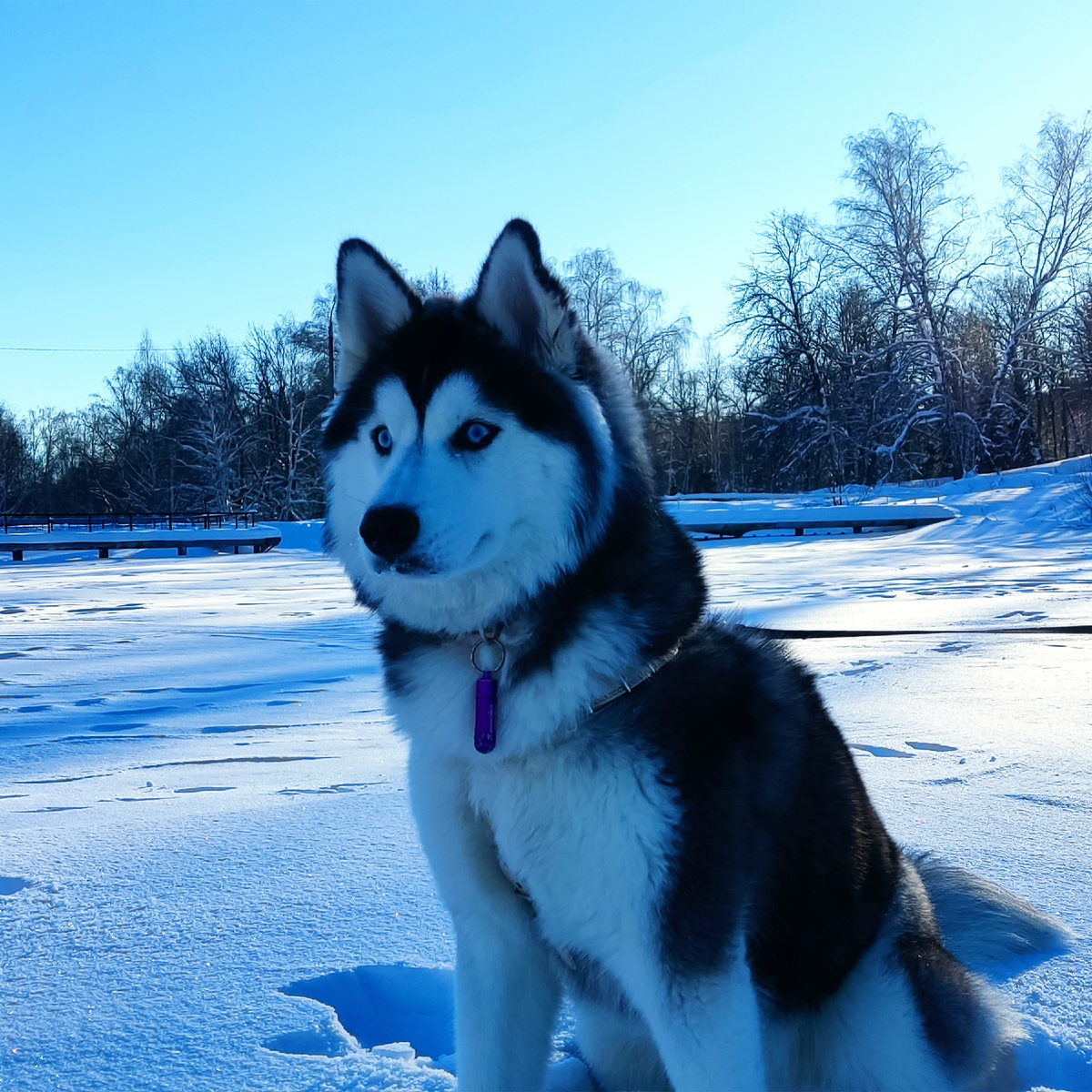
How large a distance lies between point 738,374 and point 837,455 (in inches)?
310

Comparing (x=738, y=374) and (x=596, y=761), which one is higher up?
(x=738, y=374)

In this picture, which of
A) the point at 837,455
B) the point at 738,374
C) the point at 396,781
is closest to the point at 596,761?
the point at 396,781

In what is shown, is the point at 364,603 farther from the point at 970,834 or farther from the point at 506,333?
the point at 970,834

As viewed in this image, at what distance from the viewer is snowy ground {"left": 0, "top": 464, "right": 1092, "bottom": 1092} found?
1568mm

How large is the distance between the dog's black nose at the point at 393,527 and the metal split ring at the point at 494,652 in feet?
0.68

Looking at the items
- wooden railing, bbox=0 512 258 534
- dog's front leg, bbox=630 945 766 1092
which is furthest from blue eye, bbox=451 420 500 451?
wooden railing, bbox=0 512 258 534

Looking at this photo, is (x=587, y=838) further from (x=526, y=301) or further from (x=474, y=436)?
(x=526, y=301)

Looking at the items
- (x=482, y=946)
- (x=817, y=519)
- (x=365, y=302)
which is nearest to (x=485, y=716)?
(x=482, y=946)

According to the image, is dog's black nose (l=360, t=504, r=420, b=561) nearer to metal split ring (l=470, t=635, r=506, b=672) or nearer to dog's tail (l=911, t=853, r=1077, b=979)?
metal split ring (l=470, t=635, r=506, b=672)

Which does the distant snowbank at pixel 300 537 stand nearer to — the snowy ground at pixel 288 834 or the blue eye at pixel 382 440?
the snowy ground at pixel 288 834

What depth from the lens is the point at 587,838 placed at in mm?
1327

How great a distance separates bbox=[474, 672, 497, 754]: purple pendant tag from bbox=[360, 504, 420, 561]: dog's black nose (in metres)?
0.26

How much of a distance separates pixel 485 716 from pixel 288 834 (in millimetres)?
1341

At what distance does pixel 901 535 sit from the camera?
17.3 metres
